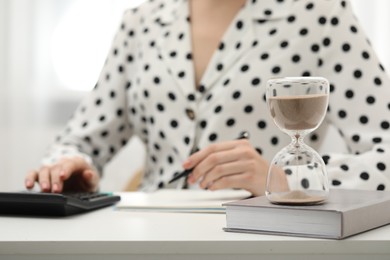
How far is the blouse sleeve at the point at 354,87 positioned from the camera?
1400 millimetres

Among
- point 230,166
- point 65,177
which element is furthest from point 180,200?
point 65,177

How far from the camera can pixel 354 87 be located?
1.45 meters

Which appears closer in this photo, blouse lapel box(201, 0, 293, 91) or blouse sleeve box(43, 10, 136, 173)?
blouse lapel box(201, 0, 293, 91)

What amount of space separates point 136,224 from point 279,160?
217 mm

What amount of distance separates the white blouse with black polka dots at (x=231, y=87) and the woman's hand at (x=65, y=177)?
16 centimetres

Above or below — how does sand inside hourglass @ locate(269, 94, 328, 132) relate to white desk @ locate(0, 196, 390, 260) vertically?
above

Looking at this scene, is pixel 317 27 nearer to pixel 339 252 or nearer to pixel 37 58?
pixel 339 252

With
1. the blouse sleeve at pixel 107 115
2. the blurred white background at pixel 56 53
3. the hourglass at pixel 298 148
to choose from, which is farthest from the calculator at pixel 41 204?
the blurred white background at pixel 56 53

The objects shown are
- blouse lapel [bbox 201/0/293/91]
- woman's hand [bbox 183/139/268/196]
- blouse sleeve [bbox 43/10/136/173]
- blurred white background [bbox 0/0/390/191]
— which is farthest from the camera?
blurred white background [bbox 0/0/390/191]

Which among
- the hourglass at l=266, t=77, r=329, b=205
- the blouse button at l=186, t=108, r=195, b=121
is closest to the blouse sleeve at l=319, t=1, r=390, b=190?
the blouse button at l=186, t=108, r=195, b=121

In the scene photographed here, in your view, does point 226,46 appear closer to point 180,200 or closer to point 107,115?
point 107,115

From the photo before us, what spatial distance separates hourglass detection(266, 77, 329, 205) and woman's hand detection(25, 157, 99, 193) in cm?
53

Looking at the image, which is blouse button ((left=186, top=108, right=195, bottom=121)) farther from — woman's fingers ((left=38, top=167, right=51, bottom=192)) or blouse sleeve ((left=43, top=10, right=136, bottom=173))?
woman's fingers ((left=38, top=167, right=51, bottom=192))

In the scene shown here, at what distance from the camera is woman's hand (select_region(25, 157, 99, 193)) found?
129 cm
